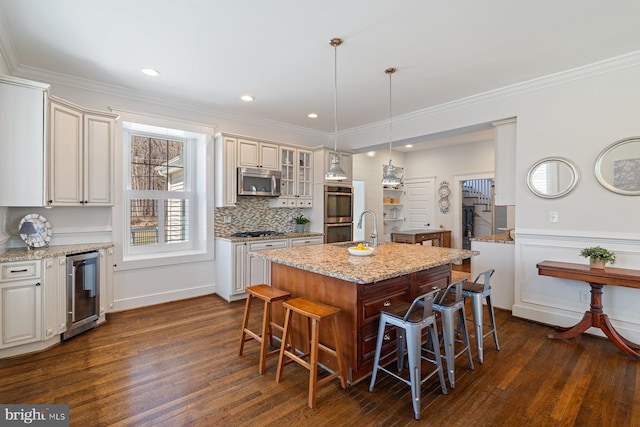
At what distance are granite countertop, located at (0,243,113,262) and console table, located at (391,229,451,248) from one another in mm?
4854

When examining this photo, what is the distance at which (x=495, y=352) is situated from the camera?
2.86 metres

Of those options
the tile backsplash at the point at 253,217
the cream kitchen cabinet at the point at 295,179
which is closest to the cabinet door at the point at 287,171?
the cream kitchen cabinet at the point at 295,179

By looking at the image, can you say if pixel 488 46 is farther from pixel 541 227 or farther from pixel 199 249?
pixel 199 249

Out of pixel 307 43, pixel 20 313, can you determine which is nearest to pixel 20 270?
pixel 20 313

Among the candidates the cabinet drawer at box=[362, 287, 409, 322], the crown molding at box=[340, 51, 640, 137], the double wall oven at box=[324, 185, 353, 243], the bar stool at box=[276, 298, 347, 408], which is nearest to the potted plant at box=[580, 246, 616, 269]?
the crown molding at box=[340, 51, 640, 137]

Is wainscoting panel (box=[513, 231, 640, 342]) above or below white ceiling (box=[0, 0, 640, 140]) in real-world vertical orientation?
below

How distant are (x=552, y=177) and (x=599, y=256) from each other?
96 centimetres

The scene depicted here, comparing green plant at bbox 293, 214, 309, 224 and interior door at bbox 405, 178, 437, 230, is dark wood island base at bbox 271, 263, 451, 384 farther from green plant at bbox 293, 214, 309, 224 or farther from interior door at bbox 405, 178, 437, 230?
interior door at bbox 405, 178, 437, 230

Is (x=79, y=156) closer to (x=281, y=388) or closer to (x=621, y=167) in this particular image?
(x=281, y=388)

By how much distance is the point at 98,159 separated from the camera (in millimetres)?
3559

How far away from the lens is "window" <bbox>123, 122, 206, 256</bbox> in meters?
4.23

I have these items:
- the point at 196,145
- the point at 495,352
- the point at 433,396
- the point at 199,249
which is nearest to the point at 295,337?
the point at 433,396

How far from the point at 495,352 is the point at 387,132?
3584mm
